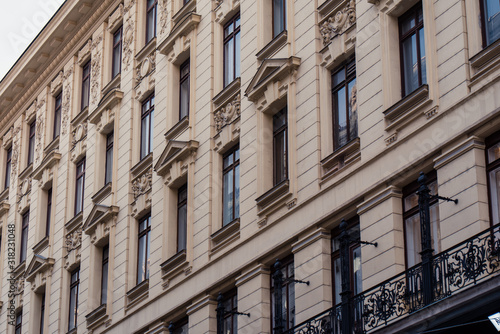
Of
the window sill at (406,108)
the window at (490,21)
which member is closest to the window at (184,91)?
the window sill at (406,108)

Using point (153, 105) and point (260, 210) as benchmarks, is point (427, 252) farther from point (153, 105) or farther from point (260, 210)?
point (153, 105)

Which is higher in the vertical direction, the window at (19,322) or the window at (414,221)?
the window at (19,322)

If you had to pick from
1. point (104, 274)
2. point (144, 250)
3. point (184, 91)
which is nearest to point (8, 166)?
point (104, 274)

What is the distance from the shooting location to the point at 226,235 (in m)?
26.8

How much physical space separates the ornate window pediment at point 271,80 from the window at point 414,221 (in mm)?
5196

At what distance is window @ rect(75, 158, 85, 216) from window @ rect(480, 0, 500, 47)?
59.9 feet

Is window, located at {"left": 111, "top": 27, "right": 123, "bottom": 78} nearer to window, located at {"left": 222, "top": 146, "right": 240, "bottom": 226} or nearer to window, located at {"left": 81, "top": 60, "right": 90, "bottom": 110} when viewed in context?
window, located at {"left": 81, "top": 60, "right": 90, "bottom": 110}

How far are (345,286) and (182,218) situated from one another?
386 inches

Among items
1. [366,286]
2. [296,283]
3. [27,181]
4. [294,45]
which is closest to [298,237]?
[296,283]

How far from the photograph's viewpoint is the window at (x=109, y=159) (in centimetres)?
3428

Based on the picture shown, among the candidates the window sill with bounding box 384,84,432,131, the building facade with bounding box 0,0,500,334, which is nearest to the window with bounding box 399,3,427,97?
the building facade with bounding box 0,0,500,334

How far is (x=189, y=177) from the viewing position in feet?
94.9

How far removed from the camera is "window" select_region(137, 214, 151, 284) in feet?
100

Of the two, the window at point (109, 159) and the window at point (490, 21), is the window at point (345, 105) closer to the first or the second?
the window at point (490, 21)
